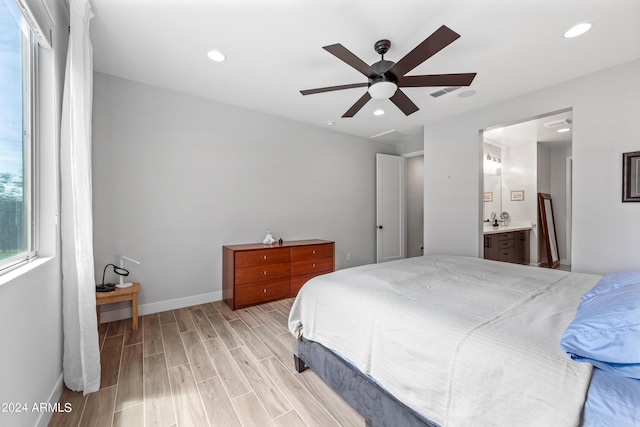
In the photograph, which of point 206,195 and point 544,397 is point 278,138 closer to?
point 206,195

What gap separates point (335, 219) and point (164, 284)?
278 centimetres

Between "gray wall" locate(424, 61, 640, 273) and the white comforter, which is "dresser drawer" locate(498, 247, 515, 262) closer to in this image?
"gray wall" locate(424, 61, 640, 273)

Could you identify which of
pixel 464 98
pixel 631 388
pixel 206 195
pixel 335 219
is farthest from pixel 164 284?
pixel 464 98

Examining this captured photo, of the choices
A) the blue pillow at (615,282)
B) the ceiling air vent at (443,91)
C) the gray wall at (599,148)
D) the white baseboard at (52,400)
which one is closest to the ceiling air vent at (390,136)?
the ceiling air vent at (443,91)

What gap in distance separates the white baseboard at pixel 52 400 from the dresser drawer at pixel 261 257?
1.67 meters

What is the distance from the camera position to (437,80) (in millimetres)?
2041

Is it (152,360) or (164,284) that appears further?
(164,284)

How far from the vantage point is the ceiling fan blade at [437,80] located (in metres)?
1.96

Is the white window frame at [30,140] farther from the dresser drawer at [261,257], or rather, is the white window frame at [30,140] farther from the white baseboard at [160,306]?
the dresser drawer at [261,257]

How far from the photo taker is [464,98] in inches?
129

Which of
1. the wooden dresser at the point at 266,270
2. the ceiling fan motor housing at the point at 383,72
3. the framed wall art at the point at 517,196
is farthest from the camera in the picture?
the framed wall art at the point at 517,196

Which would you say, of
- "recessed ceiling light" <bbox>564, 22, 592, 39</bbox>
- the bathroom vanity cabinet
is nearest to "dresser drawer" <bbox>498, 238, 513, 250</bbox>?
the bathroom vanity cabinet

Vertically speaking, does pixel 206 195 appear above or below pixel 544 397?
above

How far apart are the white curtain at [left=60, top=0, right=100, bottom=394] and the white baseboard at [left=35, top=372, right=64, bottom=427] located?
4 centimetres
